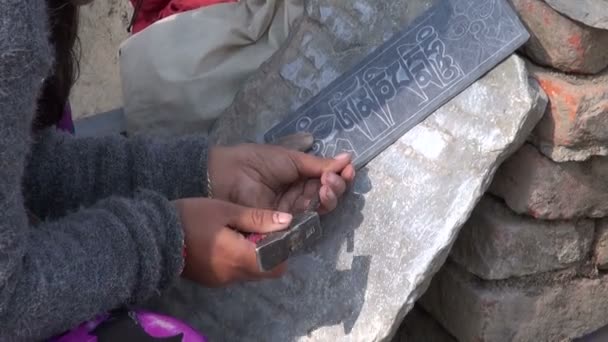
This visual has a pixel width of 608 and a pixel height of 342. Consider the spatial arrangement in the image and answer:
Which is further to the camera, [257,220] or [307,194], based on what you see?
[307,194]

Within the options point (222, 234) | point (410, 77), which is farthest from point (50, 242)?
point (410, 77)

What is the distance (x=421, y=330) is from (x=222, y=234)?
58 centimetres

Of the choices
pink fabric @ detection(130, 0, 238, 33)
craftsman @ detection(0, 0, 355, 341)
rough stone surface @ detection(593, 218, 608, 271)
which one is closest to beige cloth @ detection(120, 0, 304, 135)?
pink fabric @ detection(130, 0, 238, 33)

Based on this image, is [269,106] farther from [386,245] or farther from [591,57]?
[591,57]

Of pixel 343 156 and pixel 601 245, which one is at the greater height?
pixel 343 156

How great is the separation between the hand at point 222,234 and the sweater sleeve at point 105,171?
206 mm

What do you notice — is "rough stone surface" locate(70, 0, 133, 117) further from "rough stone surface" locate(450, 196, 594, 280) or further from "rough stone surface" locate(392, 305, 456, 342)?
"rough stone surface" locate(450, 196, 594, 280)

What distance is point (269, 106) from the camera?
163 centimetres

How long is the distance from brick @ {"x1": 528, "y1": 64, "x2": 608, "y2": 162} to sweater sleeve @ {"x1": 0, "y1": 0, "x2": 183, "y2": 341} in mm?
575

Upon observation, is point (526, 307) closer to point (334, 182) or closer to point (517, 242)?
point (517, 242)

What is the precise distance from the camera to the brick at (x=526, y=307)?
1.49 meters

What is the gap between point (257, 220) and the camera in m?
1.30

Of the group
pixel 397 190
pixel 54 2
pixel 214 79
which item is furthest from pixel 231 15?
pixel 397 190

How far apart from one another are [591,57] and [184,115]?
783mm
